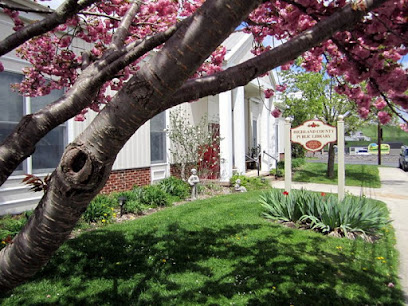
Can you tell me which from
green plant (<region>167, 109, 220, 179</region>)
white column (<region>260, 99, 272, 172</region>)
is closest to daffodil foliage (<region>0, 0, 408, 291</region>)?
green plant (<region>167, 109, 220, 179</region>)

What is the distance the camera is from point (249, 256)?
4242 mm

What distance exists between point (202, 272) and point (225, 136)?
773cm

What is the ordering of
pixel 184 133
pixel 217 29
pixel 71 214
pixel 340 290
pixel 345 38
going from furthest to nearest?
pixel 184 133 < pixel 340 290 < pixel 345 38 < pixel 71 214 < pixel 217 29

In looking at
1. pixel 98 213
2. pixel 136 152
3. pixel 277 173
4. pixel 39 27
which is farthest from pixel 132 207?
pixel 277 173

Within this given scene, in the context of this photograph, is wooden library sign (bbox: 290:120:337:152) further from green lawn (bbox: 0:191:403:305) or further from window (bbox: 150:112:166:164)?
window (bbox: 150:112:166:164)

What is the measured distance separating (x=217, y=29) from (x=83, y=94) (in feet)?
3.19

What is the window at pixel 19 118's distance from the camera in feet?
19.6

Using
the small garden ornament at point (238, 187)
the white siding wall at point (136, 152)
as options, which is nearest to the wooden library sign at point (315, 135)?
the small garden ornament at point (238, 187)

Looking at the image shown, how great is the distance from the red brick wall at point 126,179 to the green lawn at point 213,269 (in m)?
2.56

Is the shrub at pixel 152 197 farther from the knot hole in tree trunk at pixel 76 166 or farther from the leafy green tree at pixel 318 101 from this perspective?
the leafy green tree at pixel 318 101

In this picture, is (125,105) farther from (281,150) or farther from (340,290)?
(281,150)

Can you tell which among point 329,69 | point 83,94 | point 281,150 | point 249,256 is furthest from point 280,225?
point 281,150

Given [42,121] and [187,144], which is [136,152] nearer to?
[187,144]

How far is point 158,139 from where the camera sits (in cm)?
1003
